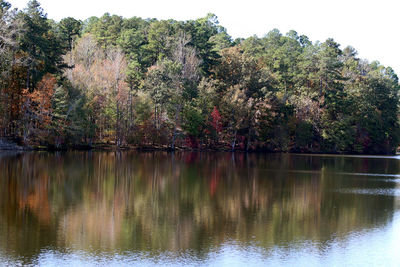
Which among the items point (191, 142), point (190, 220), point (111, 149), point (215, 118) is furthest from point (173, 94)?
point (190, 220)

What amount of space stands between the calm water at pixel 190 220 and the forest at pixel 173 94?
2284cm

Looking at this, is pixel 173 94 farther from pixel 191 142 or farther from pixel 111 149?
pixel 111 149

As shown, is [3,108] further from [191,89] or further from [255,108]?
[255,108]

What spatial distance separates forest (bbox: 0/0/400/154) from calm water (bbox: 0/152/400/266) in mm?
22841

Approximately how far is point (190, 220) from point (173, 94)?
162 ft

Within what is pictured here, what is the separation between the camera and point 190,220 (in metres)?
19.3

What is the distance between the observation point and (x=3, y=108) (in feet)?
170

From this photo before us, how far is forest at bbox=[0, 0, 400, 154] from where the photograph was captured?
54.5 meters

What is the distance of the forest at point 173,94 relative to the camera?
54500 mm

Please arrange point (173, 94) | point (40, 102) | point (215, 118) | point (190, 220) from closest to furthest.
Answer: point (190, 220) → point (40, 102) → point (173, 94) → point (215, 118)

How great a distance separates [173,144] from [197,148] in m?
5.54

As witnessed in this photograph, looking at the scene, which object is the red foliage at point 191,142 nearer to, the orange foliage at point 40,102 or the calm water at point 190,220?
the orange foliage at point 40,102

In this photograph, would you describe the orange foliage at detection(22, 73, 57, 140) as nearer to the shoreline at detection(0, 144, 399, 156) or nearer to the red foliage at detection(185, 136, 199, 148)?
the shoreline at detection(0, 144, 399, 156)

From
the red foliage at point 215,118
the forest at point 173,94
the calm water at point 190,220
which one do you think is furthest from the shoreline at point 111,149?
the calm water at point 190,220
